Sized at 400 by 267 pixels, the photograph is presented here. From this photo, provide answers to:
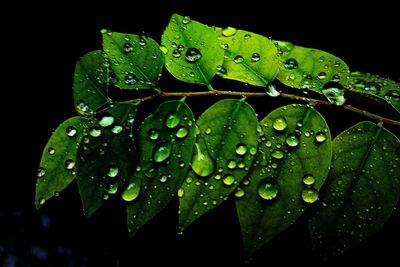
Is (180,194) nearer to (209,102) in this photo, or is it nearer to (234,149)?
(234,149)

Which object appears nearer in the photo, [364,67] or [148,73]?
[148,73]

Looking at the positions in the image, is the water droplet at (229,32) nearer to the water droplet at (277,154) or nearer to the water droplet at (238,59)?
the water droplet at (238,59)

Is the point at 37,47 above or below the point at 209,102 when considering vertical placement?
below

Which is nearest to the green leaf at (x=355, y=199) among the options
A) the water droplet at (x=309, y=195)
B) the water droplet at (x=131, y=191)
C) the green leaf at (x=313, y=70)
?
the water droplet at (x=309, y=195)

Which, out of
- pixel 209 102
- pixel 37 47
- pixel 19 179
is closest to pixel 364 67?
pixel 209 102

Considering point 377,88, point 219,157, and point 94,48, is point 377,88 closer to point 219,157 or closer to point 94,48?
point 219,157

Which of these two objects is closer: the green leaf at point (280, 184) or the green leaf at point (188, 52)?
the green leaf at point (280, 184)
